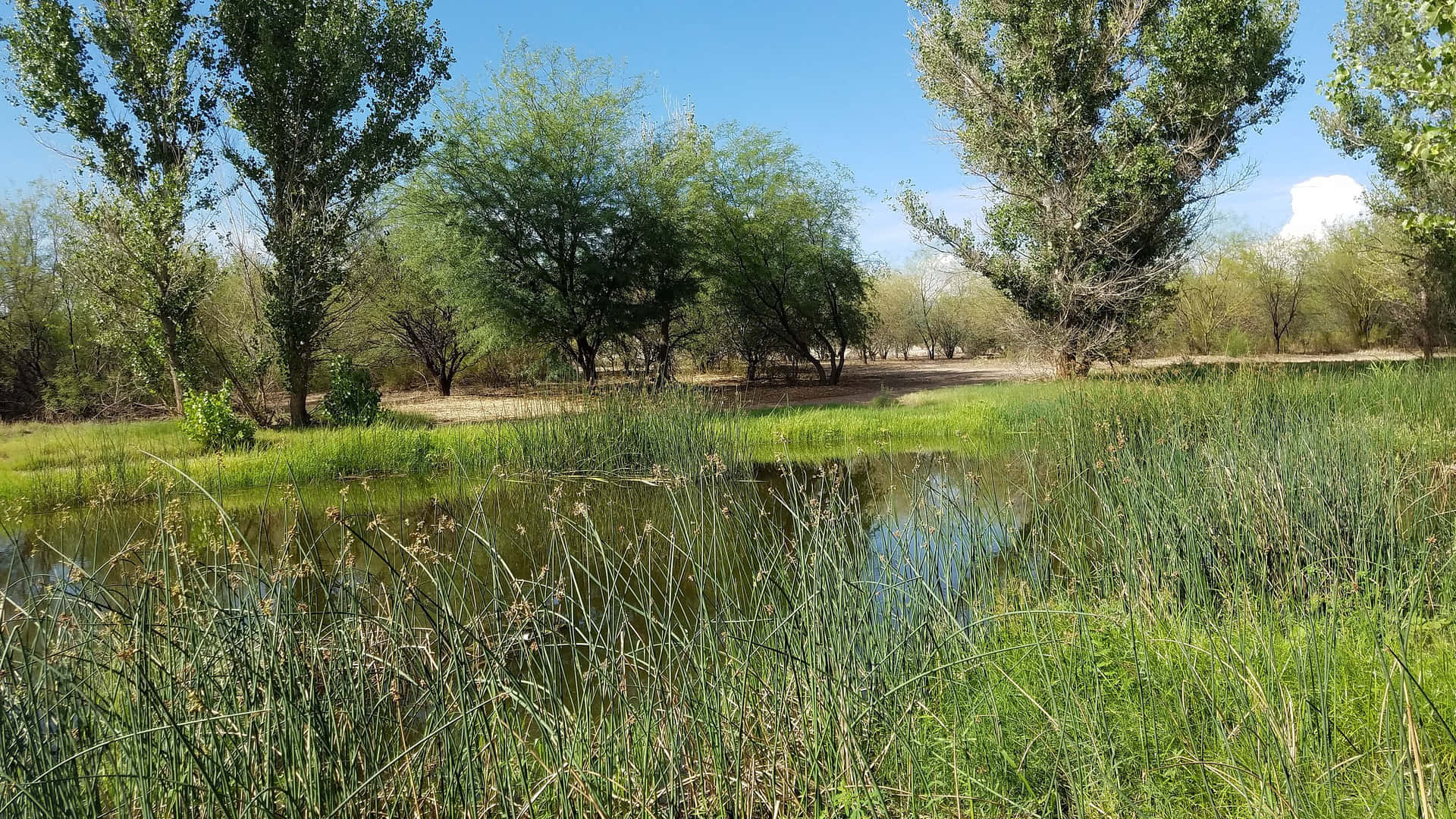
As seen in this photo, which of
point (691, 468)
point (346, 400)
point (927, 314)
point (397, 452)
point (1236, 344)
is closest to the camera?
point (691, 468)

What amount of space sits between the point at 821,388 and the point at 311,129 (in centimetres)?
1338

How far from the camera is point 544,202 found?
14867 mm

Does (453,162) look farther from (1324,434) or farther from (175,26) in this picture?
(1324,434)

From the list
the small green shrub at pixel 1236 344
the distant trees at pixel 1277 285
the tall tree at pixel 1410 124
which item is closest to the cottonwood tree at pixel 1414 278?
the tall tree at pixel 1410 124

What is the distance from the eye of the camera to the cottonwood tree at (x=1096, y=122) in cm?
1450

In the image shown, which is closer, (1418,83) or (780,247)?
(1418,83)

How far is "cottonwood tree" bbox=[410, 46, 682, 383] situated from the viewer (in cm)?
1465

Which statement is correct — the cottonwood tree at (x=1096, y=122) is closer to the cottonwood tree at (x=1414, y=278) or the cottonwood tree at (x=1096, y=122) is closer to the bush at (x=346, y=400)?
the cottonwood tree at (x=1414, y=278)

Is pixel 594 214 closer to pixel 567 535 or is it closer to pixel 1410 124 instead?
pixel 567 535

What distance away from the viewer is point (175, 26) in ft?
41.0

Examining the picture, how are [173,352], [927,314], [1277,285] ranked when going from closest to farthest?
[173,352] → [1277,285] → [927,314]

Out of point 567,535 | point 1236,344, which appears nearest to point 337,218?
point 567,535

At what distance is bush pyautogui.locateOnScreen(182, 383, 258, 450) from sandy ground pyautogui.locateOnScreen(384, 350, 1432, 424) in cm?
360

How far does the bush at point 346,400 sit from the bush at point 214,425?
95.9 inches
